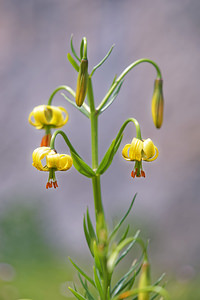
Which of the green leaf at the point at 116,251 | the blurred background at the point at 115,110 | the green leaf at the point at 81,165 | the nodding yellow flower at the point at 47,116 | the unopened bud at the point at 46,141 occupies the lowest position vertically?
the green leaf at the point at 116,251

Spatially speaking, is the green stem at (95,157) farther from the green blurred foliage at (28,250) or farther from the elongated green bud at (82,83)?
the green blurred foliage at (28,250)

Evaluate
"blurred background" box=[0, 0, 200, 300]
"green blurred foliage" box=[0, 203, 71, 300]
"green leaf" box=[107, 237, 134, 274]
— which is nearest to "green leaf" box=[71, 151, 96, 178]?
"green leaf" box=[107, 237, 134, 274]

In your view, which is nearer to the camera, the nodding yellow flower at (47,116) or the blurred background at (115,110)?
the nodding yellow flower at (47,116)

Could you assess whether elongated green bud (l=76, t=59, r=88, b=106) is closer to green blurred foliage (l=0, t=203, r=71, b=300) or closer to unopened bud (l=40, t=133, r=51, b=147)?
unopened bud (l=40, t=133, r=51, b=147)

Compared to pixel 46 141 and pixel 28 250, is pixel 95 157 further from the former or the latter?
pixel 28 250

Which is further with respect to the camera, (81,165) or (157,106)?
(157,106)

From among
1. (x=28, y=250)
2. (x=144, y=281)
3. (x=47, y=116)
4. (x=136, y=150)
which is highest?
(x=47, y=116)

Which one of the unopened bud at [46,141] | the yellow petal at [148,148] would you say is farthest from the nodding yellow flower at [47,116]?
the yellow petal at [148,148]

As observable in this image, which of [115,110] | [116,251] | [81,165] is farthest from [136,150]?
[115,110]

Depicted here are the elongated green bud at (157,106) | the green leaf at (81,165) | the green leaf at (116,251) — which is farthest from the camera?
the elongated green bud at (157,106)
